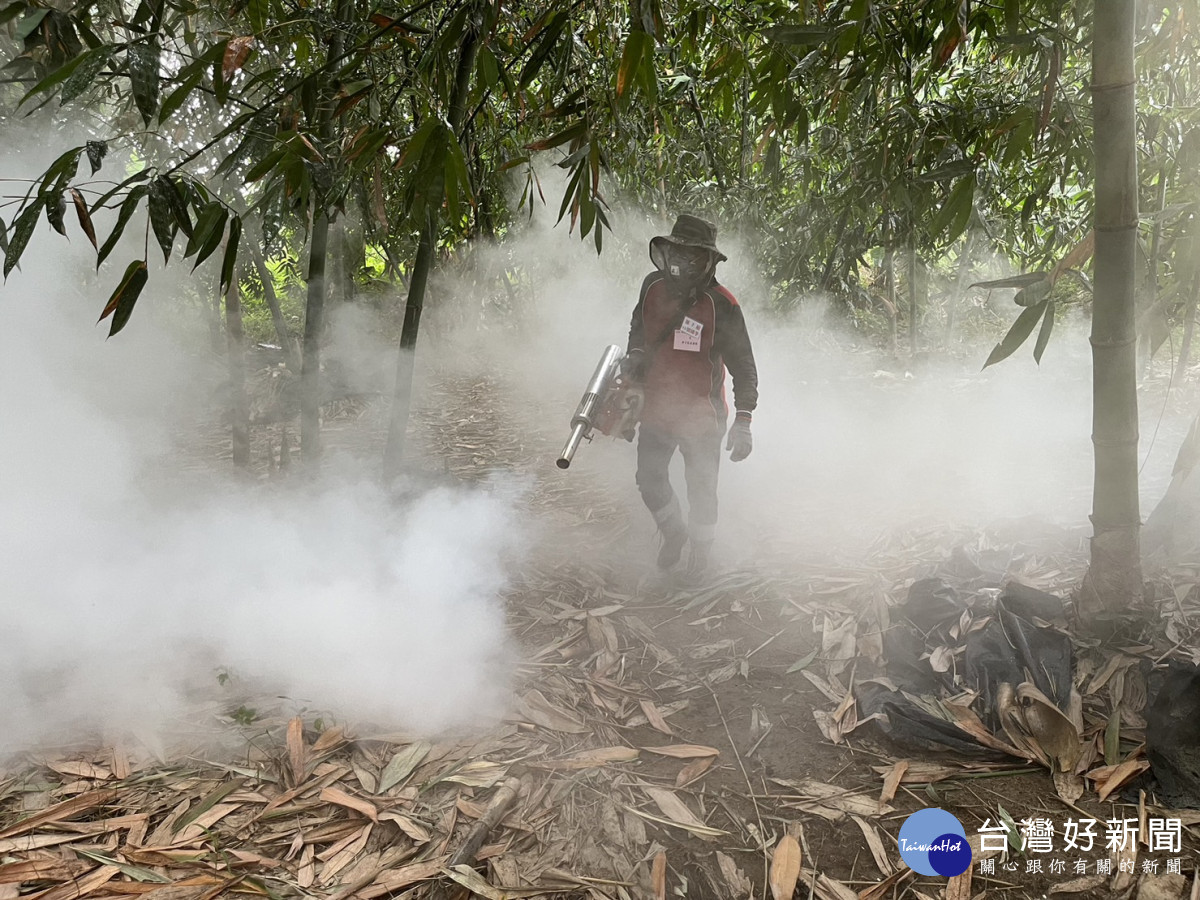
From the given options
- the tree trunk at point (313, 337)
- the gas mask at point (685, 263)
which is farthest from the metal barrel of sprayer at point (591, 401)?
the tree trunk at point (313, 337)

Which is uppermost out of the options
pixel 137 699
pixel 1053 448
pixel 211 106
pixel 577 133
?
pixel 211 106

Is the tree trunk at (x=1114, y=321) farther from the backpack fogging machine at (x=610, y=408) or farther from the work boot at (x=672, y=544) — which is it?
the backpack fogging machine at (x=610, y=408)

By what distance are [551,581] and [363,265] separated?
11.5 feet

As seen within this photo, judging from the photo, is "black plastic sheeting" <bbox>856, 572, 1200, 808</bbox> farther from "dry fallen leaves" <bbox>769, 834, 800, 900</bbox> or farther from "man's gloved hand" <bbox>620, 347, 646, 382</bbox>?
"man's gloved hand" <bbox>620, 347, 646, 382</bbox>

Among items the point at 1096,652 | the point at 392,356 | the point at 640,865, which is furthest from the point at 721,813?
the point at 392,356

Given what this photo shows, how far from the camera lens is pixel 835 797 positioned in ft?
6.44

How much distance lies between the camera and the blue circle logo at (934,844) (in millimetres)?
1712

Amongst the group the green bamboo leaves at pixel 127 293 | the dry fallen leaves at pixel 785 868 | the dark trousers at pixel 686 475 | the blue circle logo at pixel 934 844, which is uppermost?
the green bamboo leaves at pixel 127 293

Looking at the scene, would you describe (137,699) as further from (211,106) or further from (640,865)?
(211,106)

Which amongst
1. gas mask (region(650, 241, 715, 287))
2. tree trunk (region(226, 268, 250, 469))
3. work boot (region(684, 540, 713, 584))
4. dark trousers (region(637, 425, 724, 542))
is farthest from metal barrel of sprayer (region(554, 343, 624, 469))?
tree trunk (region(226, 268, 250, 469))

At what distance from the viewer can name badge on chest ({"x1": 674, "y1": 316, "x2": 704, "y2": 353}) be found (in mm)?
3201

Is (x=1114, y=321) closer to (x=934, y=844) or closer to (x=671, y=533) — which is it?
(x=934, y=844)

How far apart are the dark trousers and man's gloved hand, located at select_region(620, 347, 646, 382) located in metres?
0.23

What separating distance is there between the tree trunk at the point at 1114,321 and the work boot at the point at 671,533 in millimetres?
1619
